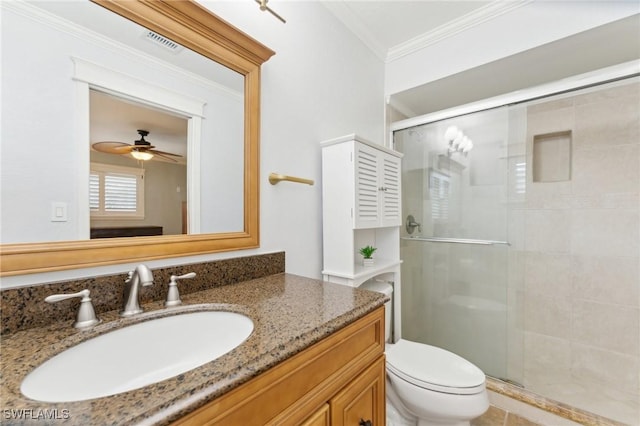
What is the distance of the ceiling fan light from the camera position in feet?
2.79

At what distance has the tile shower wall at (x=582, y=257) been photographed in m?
1.76

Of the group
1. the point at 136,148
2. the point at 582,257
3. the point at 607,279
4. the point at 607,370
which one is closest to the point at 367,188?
the point at 136,148

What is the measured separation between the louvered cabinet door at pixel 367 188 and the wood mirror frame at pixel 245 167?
523 mm

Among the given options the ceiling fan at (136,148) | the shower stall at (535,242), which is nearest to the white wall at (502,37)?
the shower stall at (535,242)

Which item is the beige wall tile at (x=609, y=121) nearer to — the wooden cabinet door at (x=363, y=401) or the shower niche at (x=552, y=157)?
the shower niche at (x=552, y=157)

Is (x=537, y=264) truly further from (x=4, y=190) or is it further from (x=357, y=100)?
(x=4, y=190)

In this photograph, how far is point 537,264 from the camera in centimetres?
205

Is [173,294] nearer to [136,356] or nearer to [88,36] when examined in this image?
[136,356]

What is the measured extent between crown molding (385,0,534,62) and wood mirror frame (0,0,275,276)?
1298 millimetres

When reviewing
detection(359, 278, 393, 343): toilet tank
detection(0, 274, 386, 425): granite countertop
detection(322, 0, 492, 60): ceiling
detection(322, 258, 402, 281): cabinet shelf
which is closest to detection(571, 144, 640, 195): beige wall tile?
detection(322, 0, 492, 60): ceiling

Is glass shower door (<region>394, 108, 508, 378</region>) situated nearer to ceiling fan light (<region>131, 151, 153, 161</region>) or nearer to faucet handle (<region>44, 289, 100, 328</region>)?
ceiling fan light (<region>131, 151, 153, 161</region>)

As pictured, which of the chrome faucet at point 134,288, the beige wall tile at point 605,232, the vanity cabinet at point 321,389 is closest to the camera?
the vanity cabinet at point 321,389

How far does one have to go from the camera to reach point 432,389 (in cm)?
121

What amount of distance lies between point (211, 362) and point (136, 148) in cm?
69
